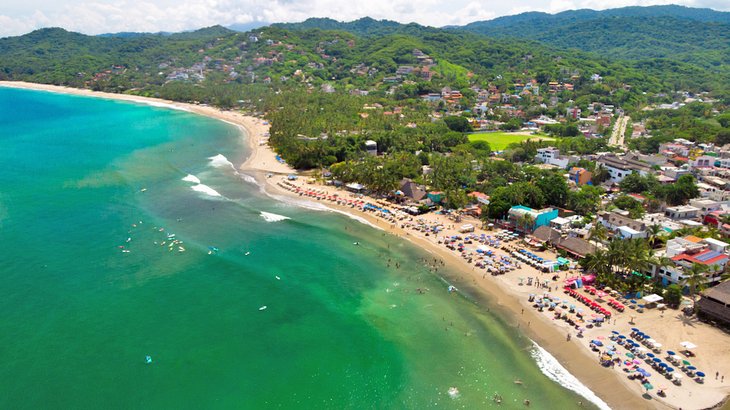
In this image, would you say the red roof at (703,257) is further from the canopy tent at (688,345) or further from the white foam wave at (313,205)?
the white foam wave at (313,205)

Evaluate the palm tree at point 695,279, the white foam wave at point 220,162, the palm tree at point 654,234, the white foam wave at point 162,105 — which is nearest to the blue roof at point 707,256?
the palm tree at point 695,279

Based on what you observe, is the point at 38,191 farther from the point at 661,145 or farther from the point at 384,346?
the point at 661,145

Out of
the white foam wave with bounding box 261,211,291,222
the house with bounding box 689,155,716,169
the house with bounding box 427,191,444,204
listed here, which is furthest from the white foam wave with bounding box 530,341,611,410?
the house with bounding box 689,155,716,169

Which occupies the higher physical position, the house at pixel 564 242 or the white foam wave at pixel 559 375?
the house at pixel 564 242

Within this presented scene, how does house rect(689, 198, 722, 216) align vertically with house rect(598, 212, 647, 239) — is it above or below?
below

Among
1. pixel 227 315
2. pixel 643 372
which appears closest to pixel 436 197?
pixel 227 315

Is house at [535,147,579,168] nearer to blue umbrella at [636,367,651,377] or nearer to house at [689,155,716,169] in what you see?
house at [689,155,716,169]

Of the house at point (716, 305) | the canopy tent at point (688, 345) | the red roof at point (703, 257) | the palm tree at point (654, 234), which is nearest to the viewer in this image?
the canopy tent at point (688, 345)
